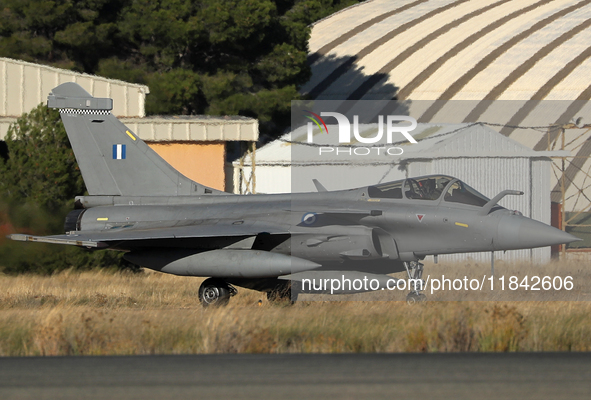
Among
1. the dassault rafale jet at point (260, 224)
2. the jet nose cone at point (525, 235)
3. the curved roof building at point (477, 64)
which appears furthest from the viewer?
the curved roof building at point (477, 64)

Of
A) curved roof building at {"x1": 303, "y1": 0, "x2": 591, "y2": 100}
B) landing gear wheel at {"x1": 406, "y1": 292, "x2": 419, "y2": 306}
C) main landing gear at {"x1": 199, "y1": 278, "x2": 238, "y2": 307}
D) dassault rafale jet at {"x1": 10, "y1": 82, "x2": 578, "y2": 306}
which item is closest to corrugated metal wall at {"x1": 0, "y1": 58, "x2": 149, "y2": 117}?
dassault rafale jet at {"x1": 10, "y1": 82, "x2": 578, "y2": 306}

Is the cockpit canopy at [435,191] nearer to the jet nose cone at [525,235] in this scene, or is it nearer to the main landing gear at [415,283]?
the jet nose cone at [525,235]

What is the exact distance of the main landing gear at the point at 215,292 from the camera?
46.1ft

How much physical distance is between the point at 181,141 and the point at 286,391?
17902 millimetres

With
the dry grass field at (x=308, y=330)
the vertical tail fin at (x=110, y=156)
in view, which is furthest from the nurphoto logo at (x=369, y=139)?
the dry grass field at (x=308, y=330)

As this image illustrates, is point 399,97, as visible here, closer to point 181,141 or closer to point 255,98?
point 255,98

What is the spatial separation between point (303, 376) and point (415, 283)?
248 inches

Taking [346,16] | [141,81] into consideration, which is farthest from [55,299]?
[346,16]

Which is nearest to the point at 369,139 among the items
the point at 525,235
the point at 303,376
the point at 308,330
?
the point at 525,235

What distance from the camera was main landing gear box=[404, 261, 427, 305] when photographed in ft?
41.7

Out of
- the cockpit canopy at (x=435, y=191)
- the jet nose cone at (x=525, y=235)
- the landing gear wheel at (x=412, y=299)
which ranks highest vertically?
the cockpit canopy at (x=435, y=191)

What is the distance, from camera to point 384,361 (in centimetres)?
767

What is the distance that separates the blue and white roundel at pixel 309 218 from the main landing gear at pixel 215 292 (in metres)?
2.19

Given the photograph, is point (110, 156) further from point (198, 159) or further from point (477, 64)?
point (477, 64)
